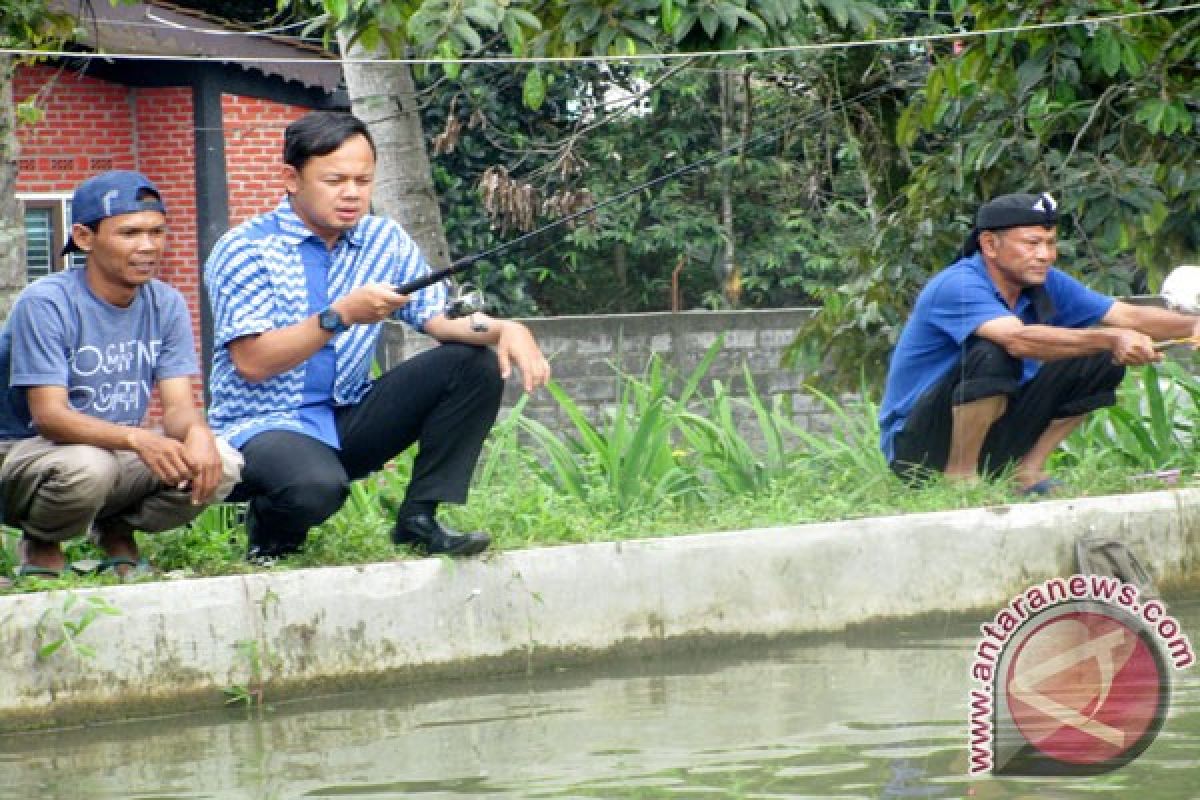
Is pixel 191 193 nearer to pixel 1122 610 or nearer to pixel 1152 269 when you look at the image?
pixel 1152 269

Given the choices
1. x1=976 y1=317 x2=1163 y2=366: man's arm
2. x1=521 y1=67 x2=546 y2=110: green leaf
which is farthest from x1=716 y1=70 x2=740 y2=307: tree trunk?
x1=976 y1=317 x2=1163 y2=366: man's arm

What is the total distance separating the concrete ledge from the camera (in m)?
5.27

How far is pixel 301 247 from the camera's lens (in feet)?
19.6

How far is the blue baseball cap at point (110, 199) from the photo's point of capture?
5648 mm

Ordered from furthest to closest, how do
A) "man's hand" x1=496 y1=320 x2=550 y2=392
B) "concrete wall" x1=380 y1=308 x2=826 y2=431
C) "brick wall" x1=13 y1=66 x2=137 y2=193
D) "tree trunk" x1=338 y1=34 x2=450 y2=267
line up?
"brick wall" x1=13 y1=66 x2=137 y2=193
"concrete wall" x1=380 y1=308 x2=826 y2=431
"tree trunk" x1=338 y1=34 x2=450 y2=267
"man's hand" x1=496 y1=320 x2=550 y2=392

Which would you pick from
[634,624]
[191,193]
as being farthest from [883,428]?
[191,193]

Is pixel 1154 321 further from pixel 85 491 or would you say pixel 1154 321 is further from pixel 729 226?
pixel 729 226

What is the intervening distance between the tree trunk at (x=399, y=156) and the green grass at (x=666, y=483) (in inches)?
70.3

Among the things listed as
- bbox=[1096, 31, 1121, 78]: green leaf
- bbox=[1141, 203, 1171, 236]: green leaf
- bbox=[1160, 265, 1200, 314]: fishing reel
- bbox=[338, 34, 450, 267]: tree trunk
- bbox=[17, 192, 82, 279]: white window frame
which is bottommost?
bbox=[1160, 265, 1200, 314]: fishing reel

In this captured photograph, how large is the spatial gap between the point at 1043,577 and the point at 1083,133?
2.59 meters

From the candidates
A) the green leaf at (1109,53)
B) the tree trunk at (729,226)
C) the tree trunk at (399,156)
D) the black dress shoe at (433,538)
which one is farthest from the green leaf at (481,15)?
the tree trunk at (729,226)

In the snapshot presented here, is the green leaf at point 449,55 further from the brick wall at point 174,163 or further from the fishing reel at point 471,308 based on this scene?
the brick wall at point 174,163

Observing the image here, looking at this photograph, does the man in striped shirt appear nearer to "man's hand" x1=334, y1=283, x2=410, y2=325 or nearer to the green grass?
"man's hand" x1=334, y1=283, x2=410, y2=325

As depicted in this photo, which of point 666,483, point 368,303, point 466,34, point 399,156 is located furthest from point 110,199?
point 399,156
